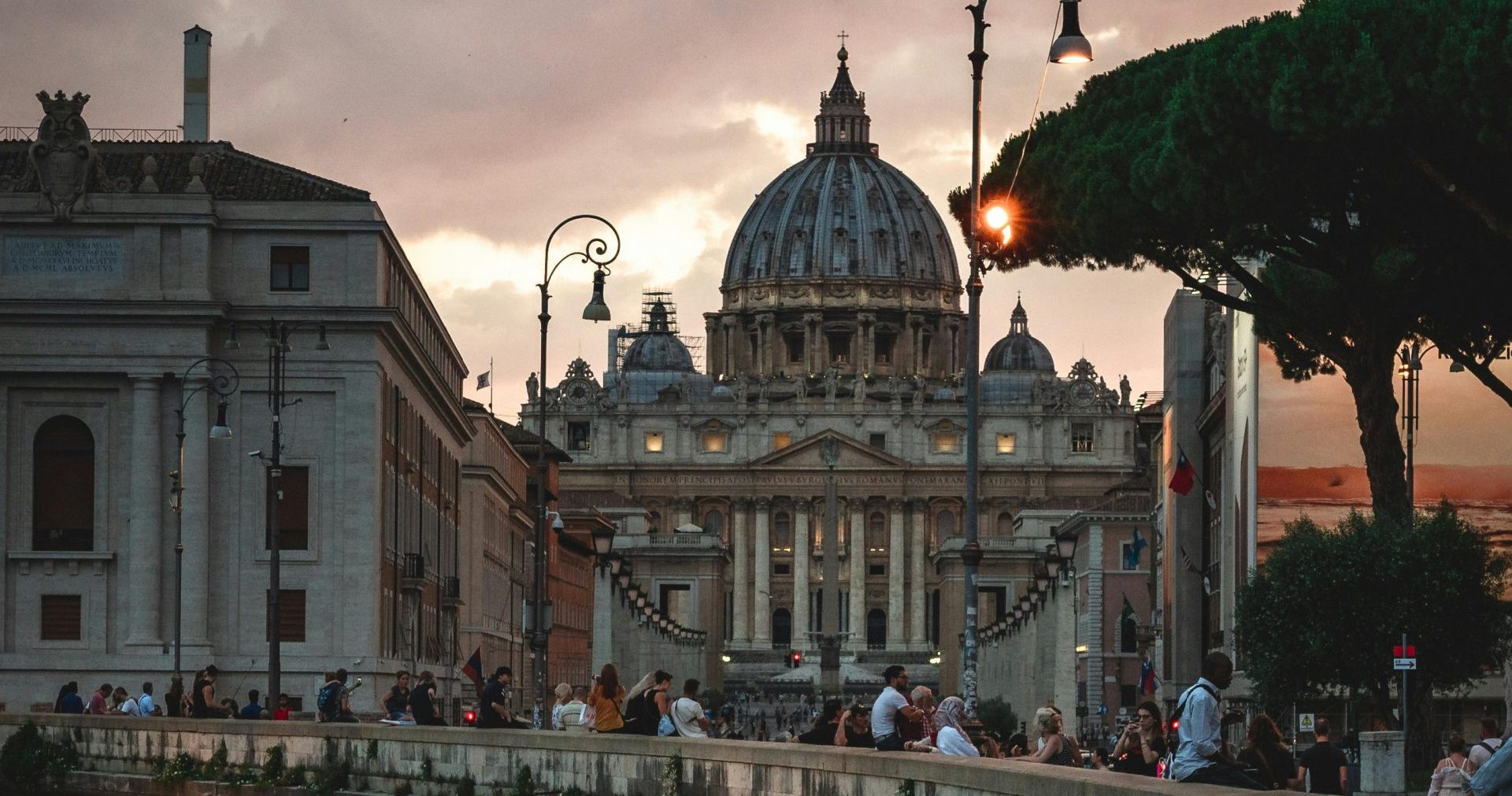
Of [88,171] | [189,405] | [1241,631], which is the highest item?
[88,171]

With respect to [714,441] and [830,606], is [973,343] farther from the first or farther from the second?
[714,441]

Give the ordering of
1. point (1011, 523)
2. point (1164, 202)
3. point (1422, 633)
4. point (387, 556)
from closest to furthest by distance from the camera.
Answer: point (1164, 202)
point (1422, 633)
point (387, 556)
point (1011, 523)

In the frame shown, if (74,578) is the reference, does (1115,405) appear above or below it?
above

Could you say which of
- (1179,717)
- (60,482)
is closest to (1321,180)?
(1179,717)

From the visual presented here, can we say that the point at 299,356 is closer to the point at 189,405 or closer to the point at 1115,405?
the point at 189,405

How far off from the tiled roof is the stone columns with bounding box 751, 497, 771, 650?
5047 inches

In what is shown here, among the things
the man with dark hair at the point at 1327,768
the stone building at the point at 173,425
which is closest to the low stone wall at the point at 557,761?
the man with dark hair at the point at 1327,768

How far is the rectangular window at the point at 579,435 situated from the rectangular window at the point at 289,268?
13391 cm

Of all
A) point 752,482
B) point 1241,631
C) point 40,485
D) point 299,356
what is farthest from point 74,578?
point 752,482

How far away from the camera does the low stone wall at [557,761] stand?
1730 cm

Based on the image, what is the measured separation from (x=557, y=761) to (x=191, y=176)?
1104 inches

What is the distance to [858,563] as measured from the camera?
18188 cm

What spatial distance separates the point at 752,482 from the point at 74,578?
13340cm

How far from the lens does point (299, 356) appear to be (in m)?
50.1
